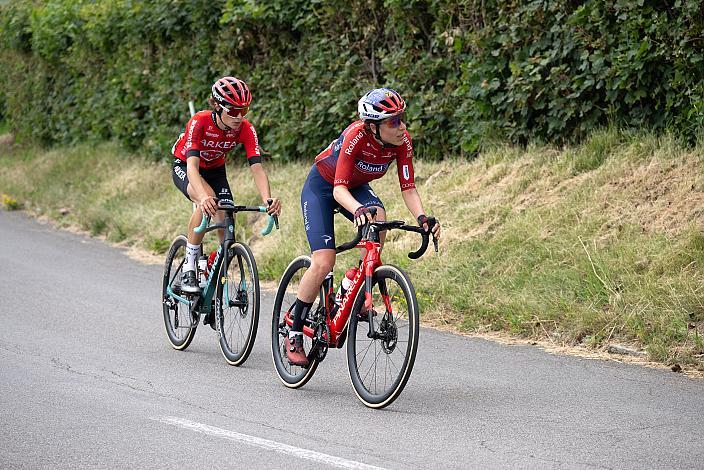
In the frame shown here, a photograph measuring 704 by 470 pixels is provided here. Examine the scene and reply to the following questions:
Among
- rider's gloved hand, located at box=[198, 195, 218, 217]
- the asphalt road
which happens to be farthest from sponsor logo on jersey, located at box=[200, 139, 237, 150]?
the asphalt road

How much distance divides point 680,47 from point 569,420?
16.7 ft

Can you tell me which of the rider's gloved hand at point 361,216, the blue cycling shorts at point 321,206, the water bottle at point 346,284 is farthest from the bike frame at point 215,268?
the rider's gloved hand at point 361,216

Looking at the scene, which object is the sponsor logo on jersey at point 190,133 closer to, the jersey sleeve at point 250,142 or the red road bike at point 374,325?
the jersey sleeve at point 250,142

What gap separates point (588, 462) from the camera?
5.66m

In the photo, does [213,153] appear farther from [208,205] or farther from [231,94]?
[208,205]

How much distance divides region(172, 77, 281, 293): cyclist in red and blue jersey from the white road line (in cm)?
214

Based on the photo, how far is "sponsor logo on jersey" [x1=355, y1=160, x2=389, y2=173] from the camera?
7.44 meters

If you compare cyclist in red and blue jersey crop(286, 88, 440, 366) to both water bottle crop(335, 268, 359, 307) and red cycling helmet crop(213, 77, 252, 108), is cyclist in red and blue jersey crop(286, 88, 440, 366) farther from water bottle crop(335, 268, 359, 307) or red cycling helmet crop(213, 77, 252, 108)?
red cycling helmet crop(213, 77, 252, 108)

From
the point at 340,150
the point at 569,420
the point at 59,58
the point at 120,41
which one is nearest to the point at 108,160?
the point at 120,41

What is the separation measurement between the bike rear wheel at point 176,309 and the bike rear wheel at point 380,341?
2.31 meters

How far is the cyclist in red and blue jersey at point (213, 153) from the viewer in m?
8.55

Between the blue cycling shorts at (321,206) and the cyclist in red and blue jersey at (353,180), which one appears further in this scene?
the blue cycling shorts at (321,206)

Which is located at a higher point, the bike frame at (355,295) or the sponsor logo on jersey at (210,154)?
the sponsor logo on jersey at (210,154)

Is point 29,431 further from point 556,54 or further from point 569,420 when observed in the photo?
point 556,54
